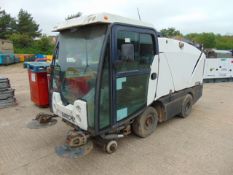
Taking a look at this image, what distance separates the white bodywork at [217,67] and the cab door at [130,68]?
8.24 m

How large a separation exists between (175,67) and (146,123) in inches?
56.3

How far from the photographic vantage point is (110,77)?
9.25 ft

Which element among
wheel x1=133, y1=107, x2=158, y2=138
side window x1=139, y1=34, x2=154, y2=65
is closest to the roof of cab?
side window x1=139, y1=34, x2=154, y2=65

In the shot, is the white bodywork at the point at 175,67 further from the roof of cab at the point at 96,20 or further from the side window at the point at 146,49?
the roof of cab at the point at 96,20

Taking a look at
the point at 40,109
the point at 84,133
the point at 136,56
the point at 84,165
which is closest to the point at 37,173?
the point at 84,165

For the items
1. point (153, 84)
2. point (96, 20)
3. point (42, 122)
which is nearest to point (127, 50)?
point (96, 20)

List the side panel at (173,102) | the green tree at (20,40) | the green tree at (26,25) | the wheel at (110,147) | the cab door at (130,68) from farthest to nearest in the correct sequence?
1. the green tree at (26,25)
2. the green tree at (20,40)
3. the side panel at (173,102)
4. the wheel at (110,147)
5. the cab door at (130,68)

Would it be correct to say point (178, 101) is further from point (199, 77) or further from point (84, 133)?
point (84, 133)

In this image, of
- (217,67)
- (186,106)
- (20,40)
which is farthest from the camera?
(20,40)

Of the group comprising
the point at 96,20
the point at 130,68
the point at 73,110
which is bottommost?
the point at 73,110

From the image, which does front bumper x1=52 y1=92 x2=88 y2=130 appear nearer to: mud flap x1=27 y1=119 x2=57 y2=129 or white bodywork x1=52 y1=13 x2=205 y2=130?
white bodywork x1=52 y1=13 x2=205 y2=130

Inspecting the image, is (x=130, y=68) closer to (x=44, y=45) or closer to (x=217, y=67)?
(x=217, y=67)

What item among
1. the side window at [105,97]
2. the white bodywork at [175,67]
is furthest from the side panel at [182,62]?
the side window at [105,97]

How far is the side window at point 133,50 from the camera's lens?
2.89 meters
